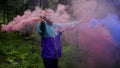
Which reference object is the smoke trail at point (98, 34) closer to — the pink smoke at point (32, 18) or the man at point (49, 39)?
the pink smoke at point (32, 18)

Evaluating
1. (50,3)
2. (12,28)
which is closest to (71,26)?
(12,28)

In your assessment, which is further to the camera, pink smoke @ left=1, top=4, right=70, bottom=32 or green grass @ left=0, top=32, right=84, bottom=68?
green grass @ left=0, top=32, right=84, bottom=68

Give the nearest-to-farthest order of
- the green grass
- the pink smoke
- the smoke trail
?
1. the pink smoke
2. the smoke trail
3. the green grass

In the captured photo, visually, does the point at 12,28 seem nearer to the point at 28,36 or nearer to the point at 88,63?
the point at 88,63

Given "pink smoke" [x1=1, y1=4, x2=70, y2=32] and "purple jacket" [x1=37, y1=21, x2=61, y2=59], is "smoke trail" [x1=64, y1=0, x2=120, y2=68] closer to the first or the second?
"pink smoke" [x1=1, y1=4, x2=70, y2=32]

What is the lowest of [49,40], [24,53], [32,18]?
[24,53]

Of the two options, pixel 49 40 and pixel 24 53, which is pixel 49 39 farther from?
pixel 24 53

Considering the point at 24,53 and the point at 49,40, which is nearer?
the point at 49,40

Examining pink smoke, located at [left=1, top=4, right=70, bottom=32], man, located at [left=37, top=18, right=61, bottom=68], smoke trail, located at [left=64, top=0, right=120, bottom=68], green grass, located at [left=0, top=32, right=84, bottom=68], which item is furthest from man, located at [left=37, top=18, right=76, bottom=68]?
green grass, located at [left=0, top=32, right=84, bottom=68]

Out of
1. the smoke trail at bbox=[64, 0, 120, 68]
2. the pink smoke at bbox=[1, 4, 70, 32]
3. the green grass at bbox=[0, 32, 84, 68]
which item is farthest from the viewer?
the green grass at bbox=[0, 32, 84, 68]

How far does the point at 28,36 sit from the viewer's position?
12672 millimetres

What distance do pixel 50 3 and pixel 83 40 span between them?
7.00 m

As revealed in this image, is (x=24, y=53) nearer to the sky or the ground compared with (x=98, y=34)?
nearer to the ground

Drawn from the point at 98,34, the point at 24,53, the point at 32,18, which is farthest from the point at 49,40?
the point at 24,53
